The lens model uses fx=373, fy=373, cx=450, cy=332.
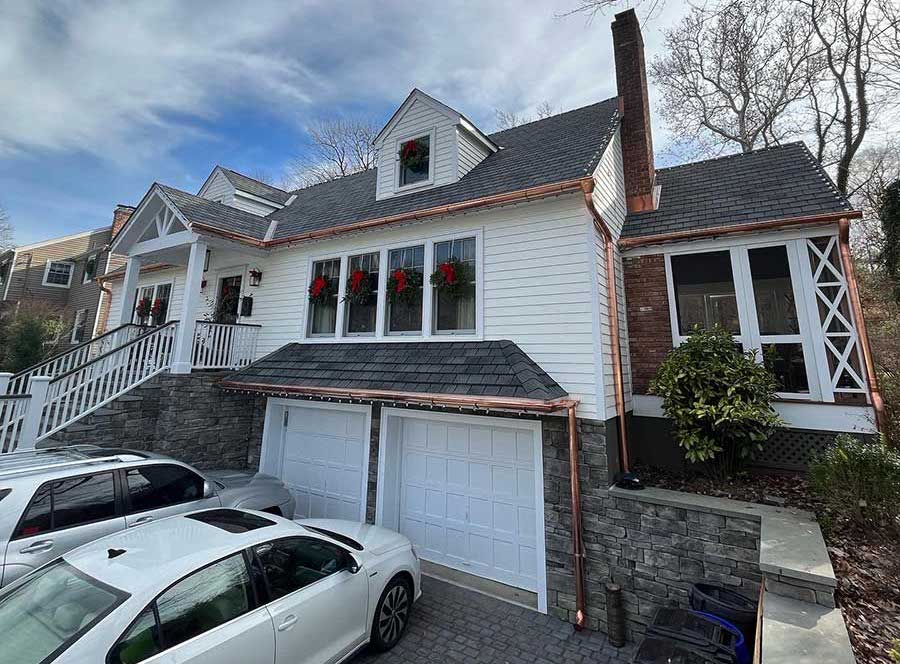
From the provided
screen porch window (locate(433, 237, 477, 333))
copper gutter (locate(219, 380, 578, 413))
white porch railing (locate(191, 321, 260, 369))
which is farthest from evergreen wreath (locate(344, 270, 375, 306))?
white porch railing (locate(191, 321, 260, 369))

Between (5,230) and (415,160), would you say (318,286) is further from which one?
(5,230)

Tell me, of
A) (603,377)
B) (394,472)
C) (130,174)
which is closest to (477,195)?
(603,377)

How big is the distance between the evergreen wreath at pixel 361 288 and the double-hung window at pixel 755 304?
5.69 m

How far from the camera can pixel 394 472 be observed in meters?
6.80

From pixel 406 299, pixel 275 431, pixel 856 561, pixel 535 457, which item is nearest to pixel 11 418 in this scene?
pixel 275 431

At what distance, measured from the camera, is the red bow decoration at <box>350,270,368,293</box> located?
763 centimetres

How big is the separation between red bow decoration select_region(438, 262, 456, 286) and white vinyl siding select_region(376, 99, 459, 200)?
223 centimetres

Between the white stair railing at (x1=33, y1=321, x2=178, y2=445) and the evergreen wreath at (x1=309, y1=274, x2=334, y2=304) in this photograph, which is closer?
the white stair railing at (x1=33, y1=321, x2=178, y2=445)

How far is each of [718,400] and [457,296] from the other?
4231 millimetres

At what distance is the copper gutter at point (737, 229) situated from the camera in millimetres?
5406

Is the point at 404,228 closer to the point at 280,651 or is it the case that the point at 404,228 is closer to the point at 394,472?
the point at 394,472

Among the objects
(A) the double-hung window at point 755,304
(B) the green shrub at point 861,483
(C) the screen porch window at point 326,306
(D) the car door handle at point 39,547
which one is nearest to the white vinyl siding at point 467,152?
(C) the screen porch window at point 326,306

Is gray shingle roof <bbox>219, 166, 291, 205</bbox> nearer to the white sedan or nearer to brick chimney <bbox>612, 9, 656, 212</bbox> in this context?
brick chimney <bbox>612, 9, 656, 212</bbox>

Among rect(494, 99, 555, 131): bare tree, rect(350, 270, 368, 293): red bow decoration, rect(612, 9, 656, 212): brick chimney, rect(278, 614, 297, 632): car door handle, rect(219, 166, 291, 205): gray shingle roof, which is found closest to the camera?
rect(278, 614, 297, 632): car door handle
